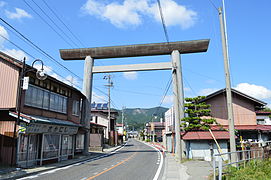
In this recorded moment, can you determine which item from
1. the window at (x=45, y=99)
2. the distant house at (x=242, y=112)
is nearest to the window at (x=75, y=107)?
the window at (x=45, y=99)

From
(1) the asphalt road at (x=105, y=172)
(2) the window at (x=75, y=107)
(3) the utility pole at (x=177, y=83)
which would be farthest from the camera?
(2) the window at (x=75, y=107)

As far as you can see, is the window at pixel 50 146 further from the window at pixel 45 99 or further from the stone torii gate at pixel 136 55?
the stone torii gate at pixel 136 55

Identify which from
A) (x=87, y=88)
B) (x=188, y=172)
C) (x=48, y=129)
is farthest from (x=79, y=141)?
(x=188, y=172)

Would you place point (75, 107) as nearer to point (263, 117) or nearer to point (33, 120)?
point (33, 120)

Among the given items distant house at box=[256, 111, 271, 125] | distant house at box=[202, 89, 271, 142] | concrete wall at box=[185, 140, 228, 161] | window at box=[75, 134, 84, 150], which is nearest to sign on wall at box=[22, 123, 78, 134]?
window at box=[75, 134, 84, 150]

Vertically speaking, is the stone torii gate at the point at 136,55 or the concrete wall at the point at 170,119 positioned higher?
the stone torii gate at the point at 136,55

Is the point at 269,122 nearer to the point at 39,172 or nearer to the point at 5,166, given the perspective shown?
the point at 39,172

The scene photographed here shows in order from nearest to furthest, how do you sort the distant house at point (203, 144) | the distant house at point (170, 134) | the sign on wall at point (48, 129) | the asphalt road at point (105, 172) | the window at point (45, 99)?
the asphalt road at point (105, 172), the sign on wall at point (48, 129), the window at point (45, 99), the distant house at point (203, 144), the distant house at point (170, 134)

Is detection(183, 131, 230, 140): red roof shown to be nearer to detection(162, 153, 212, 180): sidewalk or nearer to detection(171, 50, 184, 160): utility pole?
detection(171, 50, 184, 160): utility pole

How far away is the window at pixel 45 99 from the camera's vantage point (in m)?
15.3

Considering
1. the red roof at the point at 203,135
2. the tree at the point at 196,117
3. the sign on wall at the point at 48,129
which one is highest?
the tree at the point at 196,117

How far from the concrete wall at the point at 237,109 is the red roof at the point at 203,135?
12.2 feet

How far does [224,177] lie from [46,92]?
1391cm

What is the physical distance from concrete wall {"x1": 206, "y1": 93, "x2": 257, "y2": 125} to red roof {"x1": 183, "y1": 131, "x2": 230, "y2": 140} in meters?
3.71
